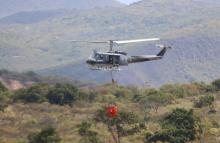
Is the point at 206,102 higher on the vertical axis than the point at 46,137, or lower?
lower

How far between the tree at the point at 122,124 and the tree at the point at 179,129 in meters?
4.13

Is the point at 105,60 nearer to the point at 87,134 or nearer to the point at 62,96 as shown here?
the point at 87,134

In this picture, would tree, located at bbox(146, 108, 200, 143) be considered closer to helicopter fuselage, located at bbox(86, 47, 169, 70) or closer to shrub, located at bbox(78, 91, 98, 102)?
helicopter fuselage, located at bbox(86, 47, 169, 70)

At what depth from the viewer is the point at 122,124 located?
8150 cm

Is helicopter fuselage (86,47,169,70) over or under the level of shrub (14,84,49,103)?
over

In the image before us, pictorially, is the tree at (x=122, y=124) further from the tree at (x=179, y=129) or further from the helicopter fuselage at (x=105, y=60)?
the helicopter fuselage at (x=105, y=60)

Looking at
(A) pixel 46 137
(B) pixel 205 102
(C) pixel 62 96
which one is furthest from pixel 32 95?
(A) pixel 46 137

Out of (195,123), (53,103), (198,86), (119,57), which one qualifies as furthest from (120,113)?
(198,86)

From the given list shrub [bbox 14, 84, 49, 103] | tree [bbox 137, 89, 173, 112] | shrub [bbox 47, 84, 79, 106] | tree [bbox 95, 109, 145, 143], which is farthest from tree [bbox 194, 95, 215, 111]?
shrub [bbox 14, 84, 49, 103]

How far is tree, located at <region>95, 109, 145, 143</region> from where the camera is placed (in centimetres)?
7931

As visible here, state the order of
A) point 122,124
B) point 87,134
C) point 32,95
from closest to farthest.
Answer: point 87,134 → point 122,124 → point 32,95

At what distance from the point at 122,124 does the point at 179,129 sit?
418 inches

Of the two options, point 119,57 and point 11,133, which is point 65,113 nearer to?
point 11,133

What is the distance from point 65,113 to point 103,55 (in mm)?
47624
